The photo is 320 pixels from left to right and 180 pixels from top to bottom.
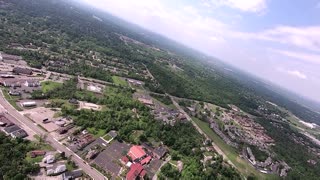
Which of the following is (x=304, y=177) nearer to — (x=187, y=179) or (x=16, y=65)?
→ (x=187, y=179)

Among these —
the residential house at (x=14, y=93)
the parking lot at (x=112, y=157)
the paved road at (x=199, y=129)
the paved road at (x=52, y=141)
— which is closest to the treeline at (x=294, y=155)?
the paved road at (x=199, y=129)

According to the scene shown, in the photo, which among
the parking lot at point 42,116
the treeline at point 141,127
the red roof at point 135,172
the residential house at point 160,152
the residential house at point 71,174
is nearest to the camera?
the residential house at point 71,174

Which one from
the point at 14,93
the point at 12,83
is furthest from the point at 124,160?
the point at 12,83

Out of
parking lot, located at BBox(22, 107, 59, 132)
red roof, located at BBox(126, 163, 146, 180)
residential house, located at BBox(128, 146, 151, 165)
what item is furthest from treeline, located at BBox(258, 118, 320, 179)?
parking lot, located at BBox(22, 107, 59, 132)

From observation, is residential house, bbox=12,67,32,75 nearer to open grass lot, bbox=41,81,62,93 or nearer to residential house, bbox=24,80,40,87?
residential house, bbox=24,80,40,87

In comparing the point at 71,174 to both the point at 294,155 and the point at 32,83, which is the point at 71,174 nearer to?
the point at 32,83

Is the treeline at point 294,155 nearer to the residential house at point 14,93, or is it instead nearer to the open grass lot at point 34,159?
the open grass lot at point 34,159
